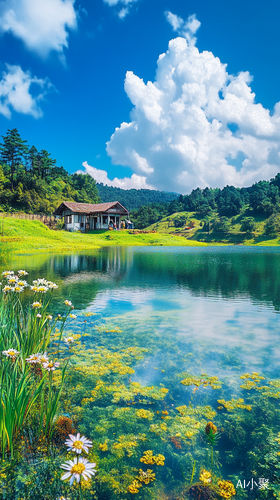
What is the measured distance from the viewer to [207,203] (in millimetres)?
163000

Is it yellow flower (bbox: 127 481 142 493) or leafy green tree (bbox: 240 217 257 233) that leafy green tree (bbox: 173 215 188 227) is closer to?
leafy green tree (bbox: 240 217 257 233)

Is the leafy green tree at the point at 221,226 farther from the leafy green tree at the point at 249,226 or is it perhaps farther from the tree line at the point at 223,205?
the leafy green tree at the point at 249,226

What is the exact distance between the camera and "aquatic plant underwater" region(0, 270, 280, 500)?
3.31 m

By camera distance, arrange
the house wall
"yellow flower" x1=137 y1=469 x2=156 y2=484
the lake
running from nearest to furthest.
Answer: "yellow flower" x1=137 y1=469 x2=156 y2=484 → the lake → the house wall

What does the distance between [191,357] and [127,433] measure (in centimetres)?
328

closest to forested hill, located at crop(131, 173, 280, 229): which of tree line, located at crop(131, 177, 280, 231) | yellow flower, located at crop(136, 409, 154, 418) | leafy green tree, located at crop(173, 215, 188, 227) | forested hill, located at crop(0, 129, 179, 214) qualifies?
tree line, located at crop(131, 177, 280, 231)

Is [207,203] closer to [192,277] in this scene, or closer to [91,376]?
[192,277]

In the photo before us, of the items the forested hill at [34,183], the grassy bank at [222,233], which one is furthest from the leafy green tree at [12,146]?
the grassy bank at [222,233]

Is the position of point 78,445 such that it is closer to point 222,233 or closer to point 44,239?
point 44,239

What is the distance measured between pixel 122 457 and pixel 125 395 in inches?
62.5

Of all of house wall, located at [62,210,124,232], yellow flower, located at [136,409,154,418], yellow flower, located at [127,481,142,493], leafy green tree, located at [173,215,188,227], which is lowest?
yellow flower, located at [136,409,154,418]

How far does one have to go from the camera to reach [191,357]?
7.26m

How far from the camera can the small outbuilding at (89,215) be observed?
6325 centimetres

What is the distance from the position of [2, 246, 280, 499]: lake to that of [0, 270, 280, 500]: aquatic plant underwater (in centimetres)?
2
